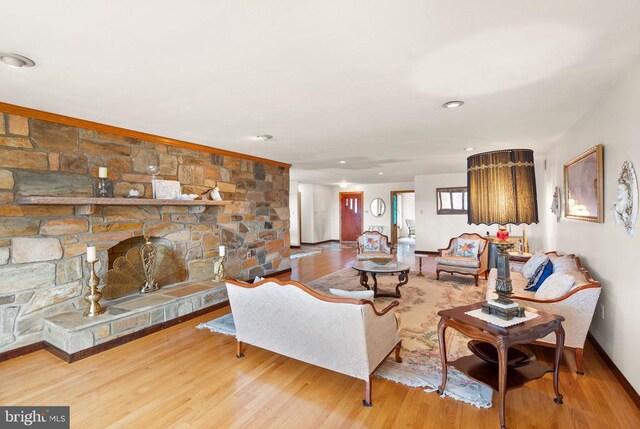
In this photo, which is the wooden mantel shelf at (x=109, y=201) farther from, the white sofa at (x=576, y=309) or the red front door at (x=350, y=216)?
the red front door at (x=350, y=216)

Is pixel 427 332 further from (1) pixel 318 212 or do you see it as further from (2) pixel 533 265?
(1) pixel 318 212

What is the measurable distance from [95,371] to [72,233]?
53.1 inches

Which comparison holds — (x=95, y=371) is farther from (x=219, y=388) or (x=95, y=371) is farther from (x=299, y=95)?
(x=299, y=95)

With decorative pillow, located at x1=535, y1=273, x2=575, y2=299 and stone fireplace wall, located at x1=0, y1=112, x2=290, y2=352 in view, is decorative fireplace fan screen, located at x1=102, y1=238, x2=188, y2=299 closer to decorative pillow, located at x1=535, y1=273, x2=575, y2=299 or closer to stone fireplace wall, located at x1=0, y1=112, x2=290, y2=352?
stone fireplace wall, located at x1=0, y1=112, x2=290, y2=352

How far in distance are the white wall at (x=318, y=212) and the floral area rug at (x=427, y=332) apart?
14.8 ft

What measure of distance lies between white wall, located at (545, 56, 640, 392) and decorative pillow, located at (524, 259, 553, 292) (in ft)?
0.99

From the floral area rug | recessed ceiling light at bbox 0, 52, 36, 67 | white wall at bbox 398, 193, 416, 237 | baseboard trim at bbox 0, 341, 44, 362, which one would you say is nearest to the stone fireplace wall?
baseboard trim at bbox 0, 341, 44, 362

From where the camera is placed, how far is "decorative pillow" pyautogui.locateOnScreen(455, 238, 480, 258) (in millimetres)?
5582

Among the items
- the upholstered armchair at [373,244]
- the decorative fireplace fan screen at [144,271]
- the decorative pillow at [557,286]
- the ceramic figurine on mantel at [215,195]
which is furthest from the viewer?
the upholstered armchair at [373,244]

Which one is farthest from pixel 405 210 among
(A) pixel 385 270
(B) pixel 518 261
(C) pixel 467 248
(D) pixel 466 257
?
(A) pixel 385 270

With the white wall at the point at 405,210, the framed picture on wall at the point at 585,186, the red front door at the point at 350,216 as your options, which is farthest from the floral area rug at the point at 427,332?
the white wall at the point at 405,210

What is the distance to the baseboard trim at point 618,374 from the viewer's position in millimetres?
2085

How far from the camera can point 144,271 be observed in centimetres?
392

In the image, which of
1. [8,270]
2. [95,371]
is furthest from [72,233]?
[95,371]
